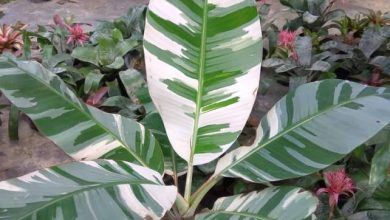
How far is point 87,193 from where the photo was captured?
0.77 m

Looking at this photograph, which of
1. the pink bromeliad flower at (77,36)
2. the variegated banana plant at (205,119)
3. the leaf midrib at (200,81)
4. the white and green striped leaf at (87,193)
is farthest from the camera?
the pink bromeliad flower at (77,36)

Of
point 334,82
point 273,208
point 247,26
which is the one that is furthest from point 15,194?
point 334,82

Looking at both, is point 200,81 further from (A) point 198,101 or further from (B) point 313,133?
(B) point 313,133

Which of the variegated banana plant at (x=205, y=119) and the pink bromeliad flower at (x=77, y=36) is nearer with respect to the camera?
the variegated banana plant at (x=205, y=119)

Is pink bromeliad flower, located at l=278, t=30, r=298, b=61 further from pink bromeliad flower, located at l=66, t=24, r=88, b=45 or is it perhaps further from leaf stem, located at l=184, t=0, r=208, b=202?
pink bromeliad flower, located at l=66, t=24, r=88, b=45

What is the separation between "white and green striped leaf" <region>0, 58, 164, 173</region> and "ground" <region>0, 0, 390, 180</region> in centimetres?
35

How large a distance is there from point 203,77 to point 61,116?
30cm

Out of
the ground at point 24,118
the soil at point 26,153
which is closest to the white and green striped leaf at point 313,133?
the ground at point 24,118

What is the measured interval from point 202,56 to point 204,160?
0.22 m

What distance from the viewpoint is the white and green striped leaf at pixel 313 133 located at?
2.99ft

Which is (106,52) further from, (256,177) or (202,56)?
(256,177)

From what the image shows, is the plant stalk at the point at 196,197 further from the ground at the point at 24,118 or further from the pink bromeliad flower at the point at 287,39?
the pink bromeliad flower at the point at 287,39

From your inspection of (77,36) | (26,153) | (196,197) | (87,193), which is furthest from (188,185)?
(77,36)

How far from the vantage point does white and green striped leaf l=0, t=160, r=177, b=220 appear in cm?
73
